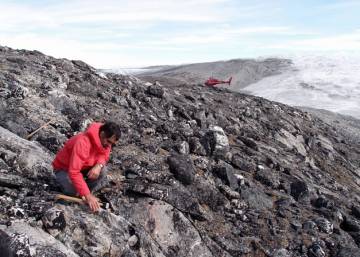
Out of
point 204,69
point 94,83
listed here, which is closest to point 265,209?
point 94,83

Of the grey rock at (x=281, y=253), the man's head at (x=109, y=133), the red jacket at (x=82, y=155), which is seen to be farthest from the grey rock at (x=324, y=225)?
the man's head at (x=109, y=133)

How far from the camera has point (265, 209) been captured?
46.0 feet

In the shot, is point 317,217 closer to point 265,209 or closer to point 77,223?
point 265,209

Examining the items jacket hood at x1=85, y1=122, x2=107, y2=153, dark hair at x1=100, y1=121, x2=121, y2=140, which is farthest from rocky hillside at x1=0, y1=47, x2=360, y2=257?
dark hair at x1=100, y1=121, x2=121, y2=140

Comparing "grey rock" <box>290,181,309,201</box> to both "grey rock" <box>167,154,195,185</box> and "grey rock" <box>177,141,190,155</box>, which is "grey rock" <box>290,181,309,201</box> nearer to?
"grey rock" <box>177,141,190,155</box>

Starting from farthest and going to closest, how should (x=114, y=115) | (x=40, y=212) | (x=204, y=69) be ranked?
1. (x=204, y=69)
2. (x=114, y=115)
3. (x=40, y=212)

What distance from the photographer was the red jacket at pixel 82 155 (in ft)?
26.8

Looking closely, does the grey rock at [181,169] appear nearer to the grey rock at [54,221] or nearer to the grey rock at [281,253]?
the grey rock at [281,253]

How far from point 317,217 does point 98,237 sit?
8.01 meters

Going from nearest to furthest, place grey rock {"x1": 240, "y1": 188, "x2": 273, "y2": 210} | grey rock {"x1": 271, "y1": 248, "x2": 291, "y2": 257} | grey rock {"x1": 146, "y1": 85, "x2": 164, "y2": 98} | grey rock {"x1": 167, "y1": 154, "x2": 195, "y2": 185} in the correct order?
grey rock {"x1": 271, "y1": 248, "x2": 291, "y2": 257} < grey rock {"x1": 167, "y1": 154, "x2": 195, "y2": 185} < grey rock {"x1": 240, "y1": 188, "x2": 273, "y2": 210} < grey rock {"x1": 146, "y1": 85, "x2": 164, "y2": 98}

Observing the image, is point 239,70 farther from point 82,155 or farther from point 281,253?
point 82,155

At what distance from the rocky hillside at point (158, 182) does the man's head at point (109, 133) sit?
4.68 feet

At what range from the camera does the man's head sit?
822 centimetres

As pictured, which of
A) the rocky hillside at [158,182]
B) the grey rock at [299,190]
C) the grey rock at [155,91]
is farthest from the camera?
the grey rock at [155,91]
